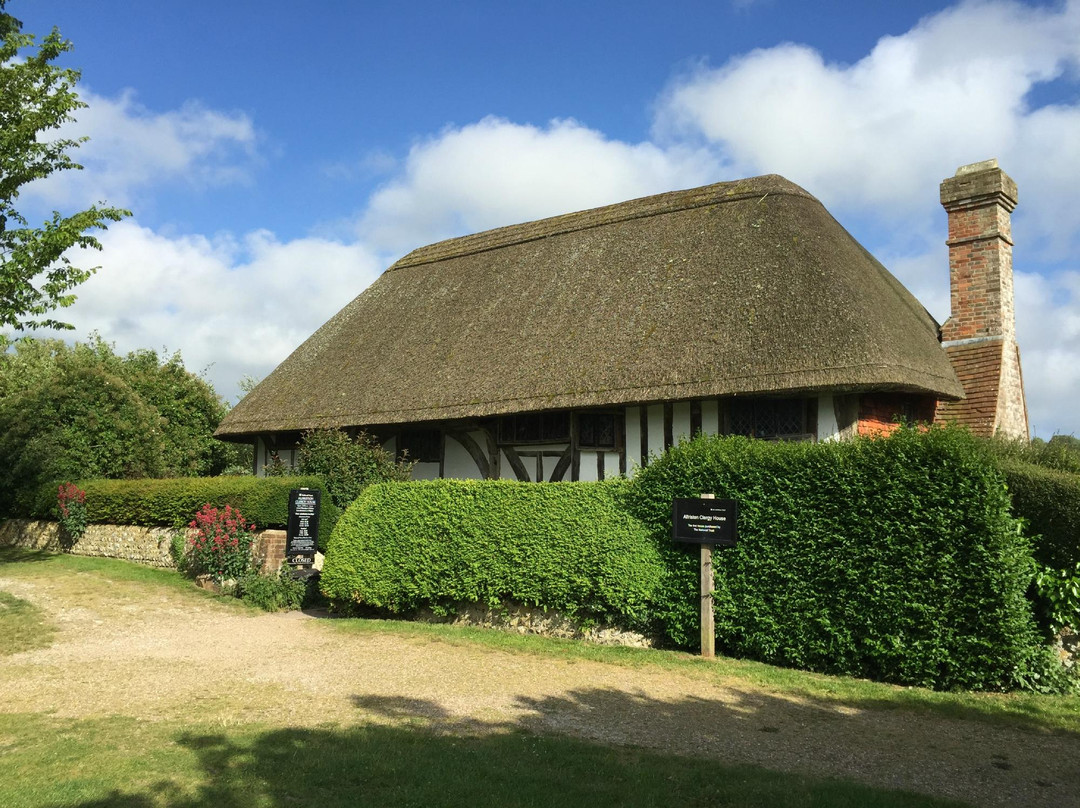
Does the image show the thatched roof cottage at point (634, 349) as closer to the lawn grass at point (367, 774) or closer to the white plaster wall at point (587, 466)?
the white plaster wall at point (587, 466)

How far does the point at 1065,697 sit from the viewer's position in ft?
25.8

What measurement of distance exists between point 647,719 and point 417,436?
1021 centimetres

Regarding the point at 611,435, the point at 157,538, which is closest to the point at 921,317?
the point at 611,435

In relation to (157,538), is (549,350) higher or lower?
higher

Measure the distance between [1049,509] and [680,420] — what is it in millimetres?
5304

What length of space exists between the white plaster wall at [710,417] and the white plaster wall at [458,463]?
4511 millimetres

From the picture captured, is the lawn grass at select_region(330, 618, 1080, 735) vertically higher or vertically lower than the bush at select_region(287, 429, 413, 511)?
lower

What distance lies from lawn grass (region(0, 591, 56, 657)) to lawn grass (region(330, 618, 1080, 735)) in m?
4.38

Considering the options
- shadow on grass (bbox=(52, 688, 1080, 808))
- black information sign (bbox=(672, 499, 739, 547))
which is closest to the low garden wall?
black information sign (bbox=(672, 499, 739, 547))

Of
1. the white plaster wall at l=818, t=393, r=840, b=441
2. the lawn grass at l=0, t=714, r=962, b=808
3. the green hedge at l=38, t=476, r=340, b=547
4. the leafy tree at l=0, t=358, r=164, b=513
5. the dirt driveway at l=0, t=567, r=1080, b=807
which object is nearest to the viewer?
the lawn grass at l=0, t=714, r=962, b=808

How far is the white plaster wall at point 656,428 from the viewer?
1293 cm

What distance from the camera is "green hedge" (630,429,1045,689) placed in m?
8.09

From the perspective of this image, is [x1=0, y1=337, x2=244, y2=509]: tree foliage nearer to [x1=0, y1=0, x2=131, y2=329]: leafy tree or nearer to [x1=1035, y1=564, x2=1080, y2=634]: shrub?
[x1=0, y1=0, x2=131, y2=329]: leafy tree

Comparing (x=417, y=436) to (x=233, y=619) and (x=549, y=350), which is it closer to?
(x=549, y=350)
